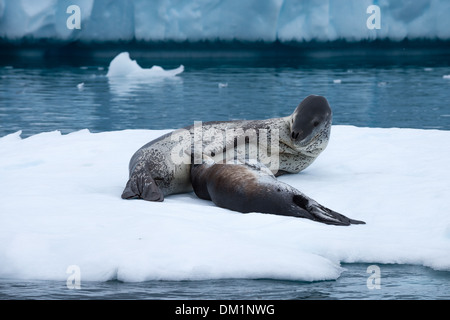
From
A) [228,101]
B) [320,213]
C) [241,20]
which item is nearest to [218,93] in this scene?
[228,101]

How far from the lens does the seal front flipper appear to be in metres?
3.60

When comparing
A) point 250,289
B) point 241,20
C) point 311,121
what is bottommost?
point 250,289

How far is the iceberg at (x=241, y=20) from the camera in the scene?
17703 mm

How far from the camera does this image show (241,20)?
18203mm

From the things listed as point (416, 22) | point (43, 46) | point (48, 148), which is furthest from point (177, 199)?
point (43, 46)

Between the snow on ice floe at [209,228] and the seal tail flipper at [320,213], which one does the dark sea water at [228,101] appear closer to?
the snow on ice floe at [209,228]

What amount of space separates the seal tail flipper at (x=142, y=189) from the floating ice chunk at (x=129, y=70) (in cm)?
1257

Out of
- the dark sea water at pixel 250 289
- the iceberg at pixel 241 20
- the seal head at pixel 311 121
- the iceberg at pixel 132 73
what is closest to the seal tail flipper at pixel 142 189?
the seal head at pixel 311 121

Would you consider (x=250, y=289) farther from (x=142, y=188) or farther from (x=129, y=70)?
(x=129, y=70)

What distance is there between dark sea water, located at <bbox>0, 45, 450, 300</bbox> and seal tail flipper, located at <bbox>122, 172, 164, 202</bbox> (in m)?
1.22

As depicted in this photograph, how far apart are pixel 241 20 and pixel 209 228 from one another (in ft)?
52.0

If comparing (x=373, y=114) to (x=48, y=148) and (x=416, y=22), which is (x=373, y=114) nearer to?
(x=48, y=148)

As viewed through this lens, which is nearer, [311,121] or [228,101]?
[311,121]

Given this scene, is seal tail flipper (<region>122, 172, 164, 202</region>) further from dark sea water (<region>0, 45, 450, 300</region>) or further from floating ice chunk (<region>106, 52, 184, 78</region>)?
Answer: floating ice chunk (<region>106, 52, 184, 78</region>)
